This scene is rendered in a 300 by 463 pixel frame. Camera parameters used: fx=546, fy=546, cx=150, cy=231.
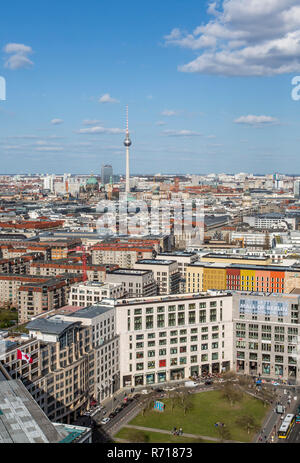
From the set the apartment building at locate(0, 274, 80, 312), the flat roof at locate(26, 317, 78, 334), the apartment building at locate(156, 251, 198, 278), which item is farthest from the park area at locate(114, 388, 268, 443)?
the apartment building at locate(156, 251, 198, 278)

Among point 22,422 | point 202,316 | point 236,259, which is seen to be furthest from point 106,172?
point 22,422

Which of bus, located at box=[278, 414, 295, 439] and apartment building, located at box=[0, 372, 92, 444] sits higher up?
apartment building, located at box=[0, 372, 92, 444]

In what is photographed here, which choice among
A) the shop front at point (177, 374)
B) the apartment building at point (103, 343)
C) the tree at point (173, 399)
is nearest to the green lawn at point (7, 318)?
the apartment building at point (103, 343)

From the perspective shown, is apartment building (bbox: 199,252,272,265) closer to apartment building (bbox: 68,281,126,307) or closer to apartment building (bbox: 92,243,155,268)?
apartment building (bbox: 92,243,155,268)

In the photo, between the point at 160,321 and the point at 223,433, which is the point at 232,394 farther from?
the point at 160,321

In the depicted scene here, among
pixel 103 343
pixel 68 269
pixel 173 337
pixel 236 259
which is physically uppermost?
pixel 236 259

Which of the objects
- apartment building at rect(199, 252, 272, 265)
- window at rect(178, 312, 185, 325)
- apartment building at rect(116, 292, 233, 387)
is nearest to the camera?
apartment building at rect(116, 292, 233, 387)

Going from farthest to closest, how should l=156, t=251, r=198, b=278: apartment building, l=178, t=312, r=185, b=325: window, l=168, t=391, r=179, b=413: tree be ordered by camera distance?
l=156, t=251, r=198, b=278: apartment building, l=178, t=312, r=185, b=325: window, l=168, t=391, r=179, b=413: tree
